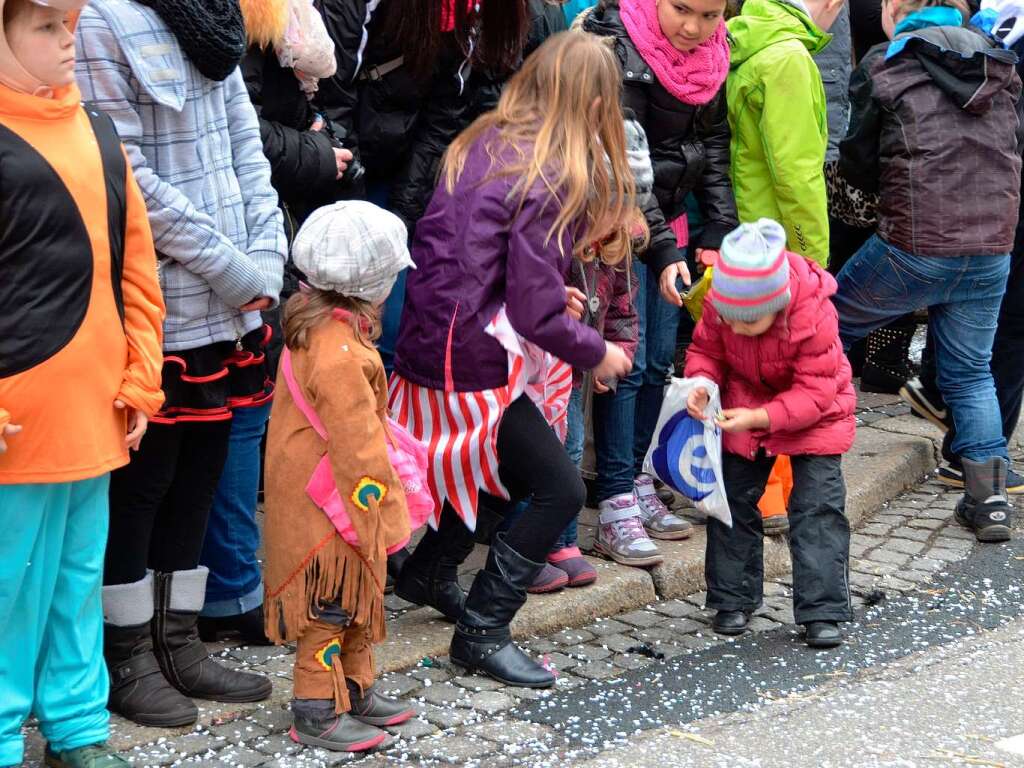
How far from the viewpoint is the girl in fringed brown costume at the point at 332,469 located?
11.8 feet

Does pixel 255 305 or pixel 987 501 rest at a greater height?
pixel 255 305

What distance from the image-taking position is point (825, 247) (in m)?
5.57

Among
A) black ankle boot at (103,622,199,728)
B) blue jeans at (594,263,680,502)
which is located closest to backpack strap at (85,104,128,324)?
black ankle boot at (103,622,199,728)

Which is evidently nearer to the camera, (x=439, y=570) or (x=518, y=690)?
(x=518, y=690)

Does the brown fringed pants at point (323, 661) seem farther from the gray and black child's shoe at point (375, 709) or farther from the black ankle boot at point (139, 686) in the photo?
the black ankle boot at point (139, 686)

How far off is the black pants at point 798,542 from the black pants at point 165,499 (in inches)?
67.7

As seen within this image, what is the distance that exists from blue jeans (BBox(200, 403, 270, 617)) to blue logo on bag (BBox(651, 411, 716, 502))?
1.32 m

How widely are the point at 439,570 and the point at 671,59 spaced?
196 cm

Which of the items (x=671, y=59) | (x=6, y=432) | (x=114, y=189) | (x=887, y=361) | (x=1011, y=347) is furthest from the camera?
(x=887, y=361)

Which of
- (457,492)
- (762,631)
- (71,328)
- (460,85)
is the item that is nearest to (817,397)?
(762,631)

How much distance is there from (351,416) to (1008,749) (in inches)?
75.3

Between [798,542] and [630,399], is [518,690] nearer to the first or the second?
[798,542]

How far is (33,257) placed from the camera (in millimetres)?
3189

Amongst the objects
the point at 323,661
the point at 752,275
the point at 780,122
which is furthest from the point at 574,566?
the point at 780,122
